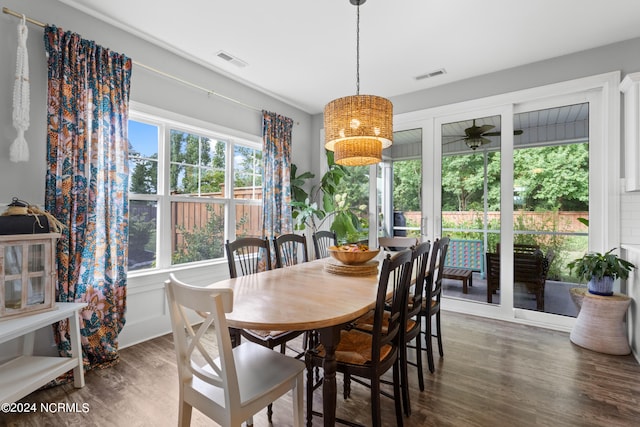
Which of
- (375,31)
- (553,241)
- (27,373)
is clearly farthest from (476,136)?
(27,373)

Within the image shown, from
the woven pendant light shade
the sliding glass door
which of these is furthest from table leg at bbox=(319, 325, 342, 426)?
the sliding glass door

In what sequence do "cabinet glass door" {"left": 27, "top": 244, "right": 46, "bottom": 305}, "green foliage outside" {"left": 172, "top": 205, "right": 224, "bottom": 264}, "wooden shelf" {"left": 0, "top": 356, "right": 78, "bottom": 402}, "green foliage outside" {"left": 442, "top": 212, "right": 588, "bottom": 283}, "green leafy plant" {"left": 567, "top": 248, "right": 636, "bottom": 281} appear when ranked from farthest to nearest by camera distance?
"green foliage outside" {"left": 172, "top": 205, "right": 224, "bottom": 264}
"green foliage outside" {"left": 442, "top": 212, "right": 588, "bottom": 283}
"green leafy plant" {"left": 567, "top": 248, "right": 636, "bottom": 281}
"cabinet glass door" {"left": 27, "top": 244, "right": 46, "bottom": 305}
"wooden shelf" {"left": 0, "top": 356, "right": 78, "bottom": 402}

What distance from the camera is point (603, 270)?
266cm

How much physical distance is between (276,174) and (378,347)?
310 centimetres

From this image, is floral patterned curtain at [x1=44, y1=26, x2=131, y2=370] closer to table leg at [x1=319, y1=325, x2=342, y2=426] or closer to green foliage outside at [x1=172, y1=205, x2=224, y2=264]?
green foliage outside at [x1=172, y1=205, x2=224, y2=264]

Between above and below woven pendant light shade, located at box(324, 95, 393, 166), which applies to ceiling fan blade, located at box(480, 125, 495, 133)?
above

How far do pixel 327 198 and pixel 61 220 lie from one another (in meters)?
3.22

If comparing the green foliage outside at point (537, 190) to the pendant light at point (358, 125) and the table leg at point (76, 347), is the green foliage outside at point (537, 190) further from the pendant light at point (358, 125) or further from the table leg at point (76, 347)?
the table leg at point (76, 347)

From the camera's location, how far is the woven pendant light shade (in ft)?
7.09

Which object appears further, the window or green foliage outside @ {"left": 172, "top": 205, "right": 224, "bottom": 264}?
green foliage outside @ {"left": 172, "top": 205, "right": 224, "bottom": 264}

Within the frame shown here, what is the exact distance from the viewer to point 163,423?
1765 millimetres

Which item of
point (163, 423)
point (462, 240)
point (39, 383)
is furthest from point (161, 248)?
point (462, 240)

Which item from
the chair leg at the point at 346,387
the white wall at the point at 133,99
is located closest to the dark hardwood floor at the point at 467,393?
the chair leg at the point at 346,387

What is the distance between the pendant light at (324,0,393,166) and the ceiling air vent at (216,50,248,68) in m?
1.46
